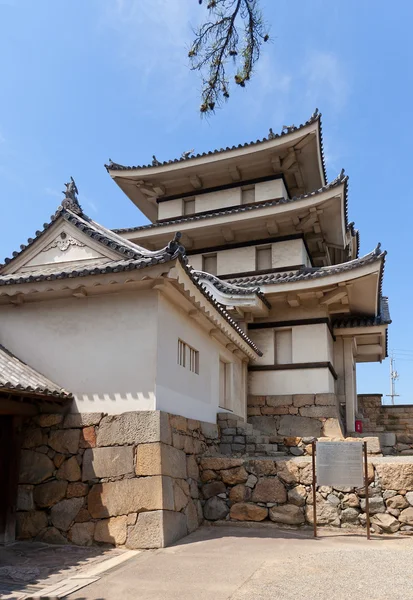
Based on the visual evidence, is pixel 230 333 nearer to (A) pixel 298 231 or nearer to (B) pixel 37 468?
(B) pixel 37 468

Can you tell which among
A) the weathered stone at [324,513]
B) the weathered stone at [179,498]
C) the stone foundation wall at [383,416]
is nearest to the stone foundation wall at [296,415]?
the stone foundation wall at [383,416]

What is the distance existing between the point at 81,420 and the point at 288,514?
3.91 meters

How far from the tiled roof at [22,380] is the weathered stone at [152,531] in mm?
2365

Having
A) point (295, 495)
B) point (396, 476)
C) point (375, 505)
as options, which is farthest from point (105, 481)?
point (396, 476)

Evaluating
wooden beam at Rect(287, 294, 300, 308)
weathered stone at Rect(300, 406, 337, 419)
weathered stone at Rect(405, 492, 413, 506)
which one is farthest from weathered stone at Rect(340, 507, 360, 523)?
wooden beam at Rect(287, 294, 300, 308)

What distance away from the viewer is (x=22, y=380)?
7770 mm

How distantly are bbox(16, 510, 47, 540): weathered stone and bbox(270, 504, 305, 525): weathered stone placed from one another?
3.85m

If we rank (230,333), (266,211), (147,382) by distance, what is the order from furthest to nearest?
(266,211) < (230,333) < (147,382)

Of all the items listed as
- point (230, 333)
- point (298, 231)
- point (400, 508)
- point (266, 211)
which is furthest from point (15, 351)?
point (298, 231)

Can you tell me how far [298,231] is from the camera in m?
16.4

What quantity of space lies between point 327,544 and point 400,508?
171cm

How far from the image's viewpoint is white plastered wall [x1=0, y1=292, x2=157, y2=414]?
8.20m

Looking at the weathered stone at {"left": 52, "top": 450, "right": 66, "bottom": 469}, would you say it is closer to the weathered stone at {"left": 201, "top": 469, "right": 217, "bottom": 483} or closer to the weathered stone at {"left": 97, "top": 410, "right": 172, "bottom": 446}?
the weathered stone at {"left": 97, "top": 410, "right": 172, "bottom": 446}

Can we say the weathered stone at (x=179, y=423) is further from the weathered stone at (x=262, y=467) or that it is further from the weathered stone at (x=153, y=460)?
the weathered stone at (x=262, y=467)
